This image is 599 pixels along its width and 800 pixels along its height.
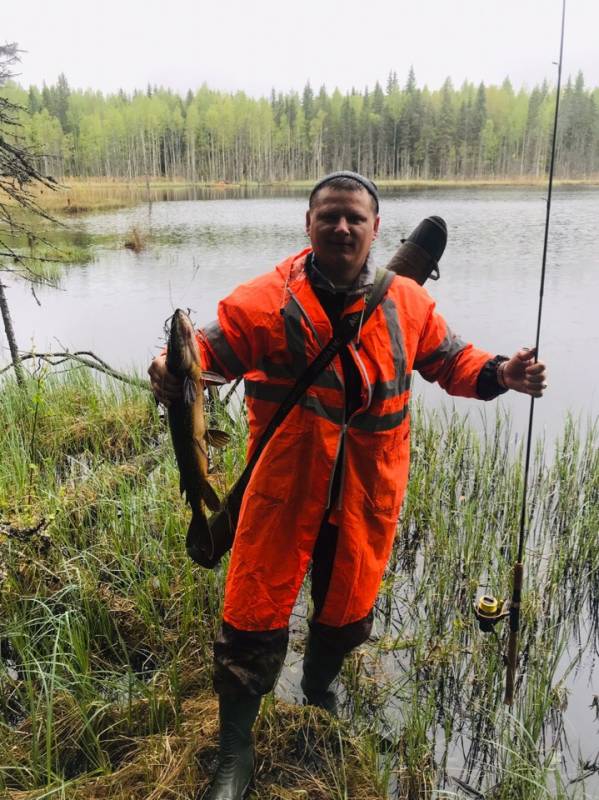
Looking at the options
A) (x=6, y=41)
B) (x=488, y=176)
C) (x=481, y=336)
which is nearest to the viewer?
(x=6, y=41)

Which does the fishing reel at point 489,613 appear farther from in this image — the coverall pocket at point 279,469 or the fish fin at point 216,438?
the fish fin at point 216,438

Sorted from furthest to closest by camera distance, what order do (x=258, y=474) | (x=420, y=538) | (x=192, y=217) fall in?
(x=192, y=217), (x=420, y=538), (x=258, y=474)

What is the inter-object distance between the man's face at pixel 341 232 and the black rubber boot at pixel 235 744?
5.59 feet

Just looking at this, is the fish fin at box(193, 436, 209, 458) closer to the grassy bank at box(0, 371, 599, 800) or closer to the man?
the man

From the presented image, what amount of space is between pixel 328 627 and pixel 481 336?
391 inches

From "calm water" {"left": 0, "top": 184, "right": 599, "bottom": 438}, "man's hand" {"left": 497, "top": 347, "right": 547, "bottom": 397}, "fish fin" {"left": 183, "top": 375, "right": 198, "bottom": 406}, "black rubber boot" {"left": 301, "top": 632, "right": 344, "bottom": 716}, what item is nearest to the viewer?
"fish fin" {"left": 183, "top": 375, "right": 198, "bottom": 406}

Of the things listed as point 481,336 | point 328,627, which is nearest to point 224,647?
point 328,627

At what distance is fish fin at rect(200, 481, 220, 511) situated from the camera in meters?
2.13

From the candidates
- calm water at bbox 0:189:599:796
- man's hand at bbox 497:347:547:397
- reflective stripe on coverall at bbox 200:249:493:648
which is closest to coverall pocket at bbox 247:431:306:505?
reflective stripe on coverall at bbox 200:249:493:648

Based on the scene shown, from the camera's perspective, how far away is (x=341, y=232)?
210 centimetres

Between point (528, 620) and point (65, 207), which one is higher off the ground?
point (65, 207)

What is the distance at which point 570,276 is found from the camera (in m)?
15.8

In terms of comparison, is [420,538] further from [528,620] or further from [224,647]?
[224,647]

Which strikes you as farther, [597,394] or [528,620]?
[597,394]
